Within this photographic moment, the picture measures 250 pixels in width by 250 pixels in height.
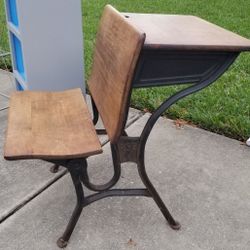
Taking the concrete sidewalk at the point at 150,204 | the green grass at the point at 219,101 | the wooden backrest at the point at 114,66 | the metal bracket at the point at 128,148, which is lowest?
the green grass at the point at 219,101

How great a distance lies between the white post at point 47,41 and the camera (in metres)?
2.74

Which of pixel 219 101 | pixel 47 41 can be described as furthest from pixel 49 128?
pixel 219 101

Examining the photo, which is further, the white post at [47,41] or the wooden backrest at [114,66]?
the white post at [47,41]

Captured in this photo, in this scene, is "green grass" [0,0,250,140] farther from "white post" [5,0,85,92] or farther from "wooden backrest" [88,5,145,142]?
"wooden backrest" [88,5,145,142]

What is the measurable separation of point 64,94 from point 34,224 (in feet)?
2.63

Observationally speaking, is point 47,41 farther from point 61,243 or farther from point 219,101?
point 219,101

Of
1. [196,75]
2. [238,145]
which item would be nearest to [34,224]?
[196,75]

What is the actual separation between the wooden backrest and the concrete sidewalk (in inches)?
21.9

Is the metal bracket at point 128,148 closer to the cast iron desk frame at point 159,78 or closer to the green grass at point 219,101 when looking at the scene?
the cast iron desk frame at point 159,78

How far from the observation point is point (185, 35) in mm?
1919

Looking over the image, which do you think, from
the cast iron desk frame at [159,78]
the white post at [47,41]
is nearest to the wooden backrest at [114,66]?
the cast iron desk frame at [159,78]

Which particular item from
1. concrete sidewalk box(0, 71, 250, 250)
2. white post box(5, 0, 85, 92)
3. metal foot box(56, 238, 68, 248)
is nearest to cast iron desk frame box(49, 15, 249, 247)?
metal foot box(56, 238, 68, 248)

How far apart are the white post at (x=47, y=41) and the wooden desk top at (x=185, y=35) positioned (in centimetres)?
75

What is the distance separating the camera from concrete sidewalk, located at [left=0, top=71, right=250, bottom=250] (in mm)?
2062
